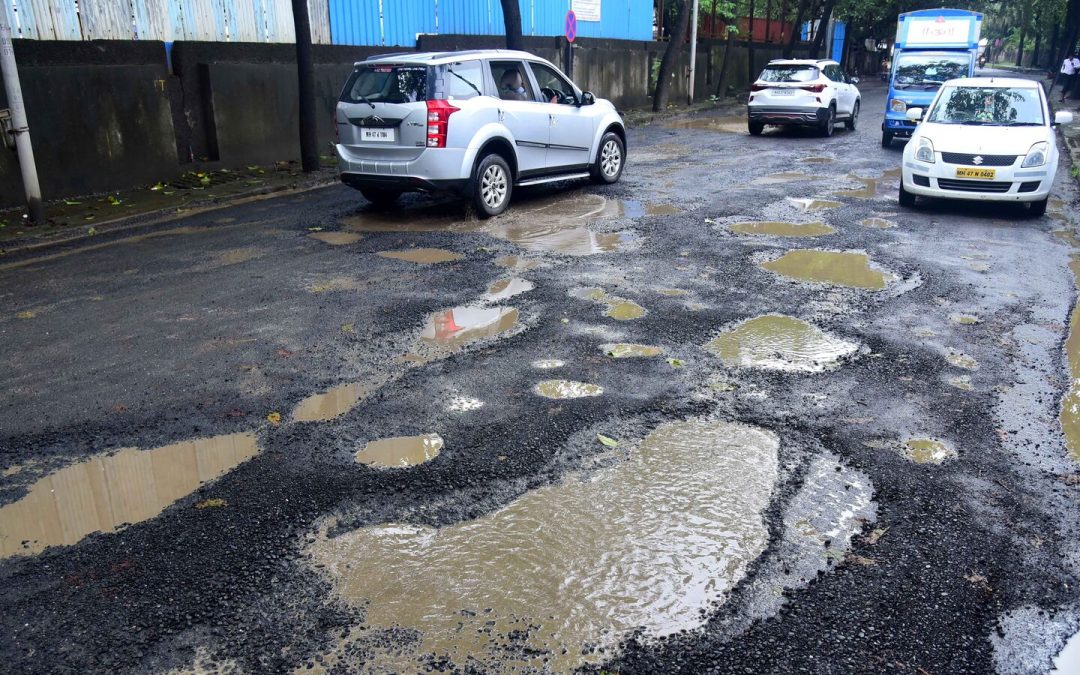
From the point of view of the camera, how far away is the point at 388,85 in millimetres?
10023

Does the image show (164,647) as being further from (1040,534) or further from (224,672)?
(1040,534)

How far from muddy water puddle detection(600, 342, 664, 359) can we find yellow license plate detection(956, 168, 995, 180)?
6.81 meters

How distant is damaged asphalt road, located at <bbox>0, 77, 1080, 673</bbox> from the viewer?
3.19m

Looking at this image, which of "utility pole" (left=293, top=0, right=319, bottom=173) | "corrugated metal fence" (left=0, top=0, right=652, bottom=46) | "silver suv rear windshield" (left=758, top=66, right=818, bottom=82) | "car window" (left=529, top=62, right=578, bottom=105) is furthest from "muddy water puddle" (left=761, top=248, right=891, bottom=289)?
"silver suv rear windshield" (left=758, top=66, right=818, bottom=82)

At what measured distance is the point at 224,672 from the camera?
2949 millimetres

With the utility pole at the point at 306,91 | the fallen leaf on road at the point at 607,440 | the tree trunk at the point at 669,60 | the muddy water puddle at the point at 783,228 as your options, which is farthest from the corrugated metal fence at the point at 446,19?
the fallen leaf on road at the point at 607,440

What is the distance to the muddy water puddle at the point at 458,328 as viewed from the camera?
6105mm

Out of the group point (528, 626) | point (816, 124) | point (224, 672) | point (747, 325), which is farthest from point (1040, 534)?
point (816, 124)

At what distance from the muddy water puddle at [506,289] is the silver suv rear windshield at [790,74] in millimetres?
14378

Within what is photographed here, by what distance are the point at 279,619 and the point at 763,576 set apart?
1940mm

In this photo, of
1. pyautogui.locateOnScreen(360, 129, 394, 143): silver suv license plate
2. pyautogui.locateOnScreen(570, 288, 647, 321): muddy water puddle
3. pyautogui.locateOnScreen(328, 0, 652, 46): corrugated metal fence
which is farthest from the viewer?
pyautogui.locateOnScreen(328, 0, 652, 46): corrugated metal fence

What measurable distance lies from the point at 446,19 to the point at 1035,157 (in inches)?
520

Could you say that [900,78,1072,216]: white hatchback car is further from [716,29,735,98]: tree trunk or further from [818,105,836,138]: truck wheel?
[716,29,735,98]: tree trunk

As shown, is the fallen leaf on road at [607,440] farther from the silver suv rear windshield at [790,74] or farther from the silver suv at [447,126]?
the silver suv rear windshield at [790,74]
